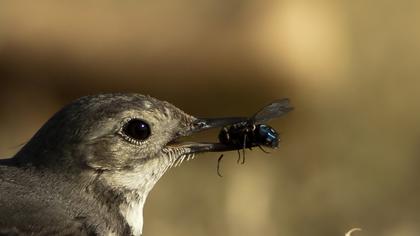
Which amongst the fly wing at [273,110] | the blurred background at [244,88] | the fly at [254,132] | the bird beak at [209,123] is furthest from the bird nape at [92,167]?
the blurred background at [244,88]

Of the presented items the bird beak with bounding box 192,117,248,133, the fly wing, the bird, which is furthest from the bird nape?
the fly wing

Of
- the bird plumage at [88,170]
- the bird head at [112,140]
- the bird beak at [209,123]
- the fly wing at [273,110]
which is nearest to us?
the bird plumage at [88,170]

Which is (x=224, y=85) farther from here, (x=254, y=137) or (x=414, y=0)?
(x=254, y=137)

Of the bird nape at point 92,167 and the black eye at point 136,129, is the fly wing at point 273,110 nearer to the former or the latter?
the bird nape at point 92,167

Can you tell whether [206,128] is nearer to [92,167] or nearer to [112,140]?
[112,140]

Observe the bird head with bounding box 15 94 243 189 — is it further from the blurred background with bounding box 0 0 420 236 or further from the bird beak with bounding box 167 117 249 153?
the blurred background with bounding box 0 0 420 236
